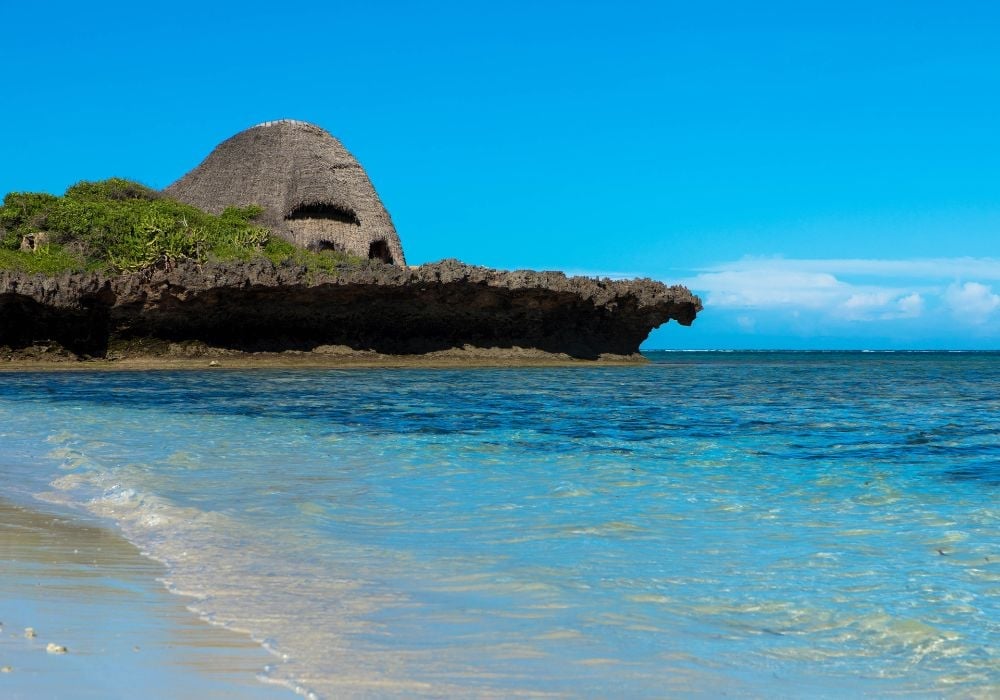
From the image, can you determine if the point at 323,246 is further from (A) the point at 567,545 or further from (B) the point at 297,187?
(A) the point at 567,545

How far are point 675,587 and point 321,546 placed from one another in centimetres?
176

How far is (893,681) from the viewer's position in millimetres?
2846

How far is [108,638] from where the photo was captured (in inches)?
115

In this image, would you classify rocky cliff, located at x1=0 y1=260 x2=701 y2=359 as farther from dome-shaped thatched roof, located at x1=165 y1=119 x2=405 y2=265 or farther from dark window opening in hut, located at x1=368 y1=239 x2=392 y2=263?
dark window opening in hut, located at x1=368 y1=239 x2=392 y2=263

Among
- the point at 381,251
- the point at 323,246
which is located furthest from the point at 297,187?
the point at 381,251

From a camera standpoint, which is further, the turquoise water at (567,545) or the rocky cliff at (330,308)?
the rocky cliff at (330,308)

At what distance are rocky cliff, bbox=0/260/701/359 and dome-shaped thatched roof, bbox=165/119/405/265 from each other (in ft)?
33.6

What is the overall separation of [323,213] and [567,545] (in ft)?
126

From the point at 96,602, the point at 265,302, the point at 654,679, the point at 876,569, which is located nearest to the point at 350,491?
the point at 96,602

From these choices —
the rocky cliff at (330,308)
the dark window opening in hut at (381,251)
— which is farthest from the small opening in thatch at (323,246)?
the rocky cliff at (330,308)

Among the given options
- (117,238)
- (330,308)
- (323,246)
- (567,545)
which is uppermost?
(323,246)

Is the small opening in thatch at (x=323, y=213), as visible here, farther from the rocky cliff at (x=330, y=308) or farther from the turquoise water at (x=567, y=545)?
the turquoise water at (x=567, y=545)

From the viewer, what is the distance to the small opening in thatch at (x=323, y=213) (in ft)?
134

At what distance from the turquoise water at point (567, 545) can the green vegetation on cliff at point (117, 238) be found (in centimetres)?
1978
